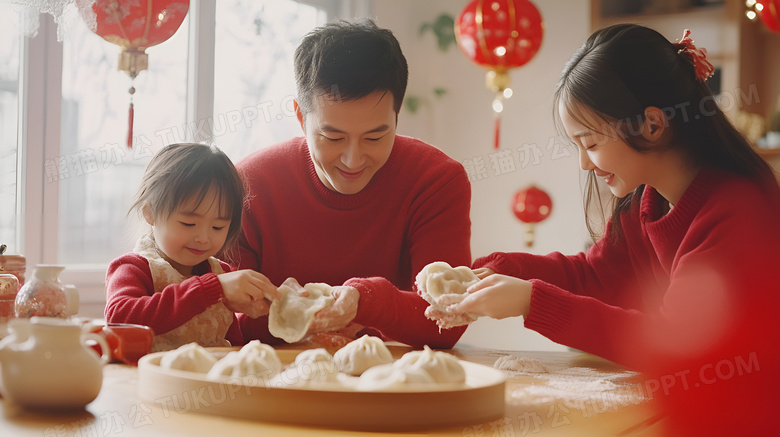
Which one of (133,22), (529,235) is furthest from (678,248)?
(529,235)

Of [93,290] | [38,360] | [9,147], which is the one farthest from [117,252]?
[38,360]

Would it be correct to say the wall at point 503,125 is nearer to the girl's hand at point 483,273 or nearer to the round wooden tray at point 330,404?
the girl's hand at point 483,273

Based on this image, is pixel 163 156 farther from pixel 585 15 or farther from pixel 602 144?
pixel 585 15

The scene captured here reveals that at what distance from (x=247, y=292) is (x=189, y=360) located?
0.43 m

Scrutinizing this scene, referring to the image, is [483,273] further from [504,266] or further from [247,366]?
[247,366]

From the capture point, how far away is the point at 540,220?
4.44 meters

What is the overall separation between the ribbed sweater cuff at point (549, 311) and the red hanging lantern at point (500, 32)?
2221 millimetres

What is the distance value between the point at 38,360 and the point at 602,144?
1.10m

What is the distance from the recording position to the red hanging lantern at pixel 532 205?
4434 millimetres

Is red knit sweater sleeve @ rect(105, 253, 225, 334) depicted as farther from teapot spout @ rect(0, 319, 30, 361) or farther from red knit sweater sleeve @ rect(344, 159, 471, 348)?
teapot spout @ rect(0, 319, 30, 361)

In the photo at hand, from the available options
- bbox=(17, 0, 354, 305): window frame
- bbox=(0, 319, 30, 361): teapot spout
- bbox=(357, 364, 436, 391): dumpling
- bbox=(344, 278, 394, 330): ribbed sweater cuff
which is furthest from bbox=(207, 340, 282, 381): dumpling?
bbox=(17, 0, 354, 305): window frame

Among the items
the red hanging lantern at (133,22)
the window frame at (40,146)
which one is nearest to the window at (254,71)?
the window frame at (40,146)

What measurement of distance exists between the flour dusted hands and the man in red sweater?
8.9 inches

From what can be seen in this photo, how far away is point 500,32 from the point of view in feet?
11.3
